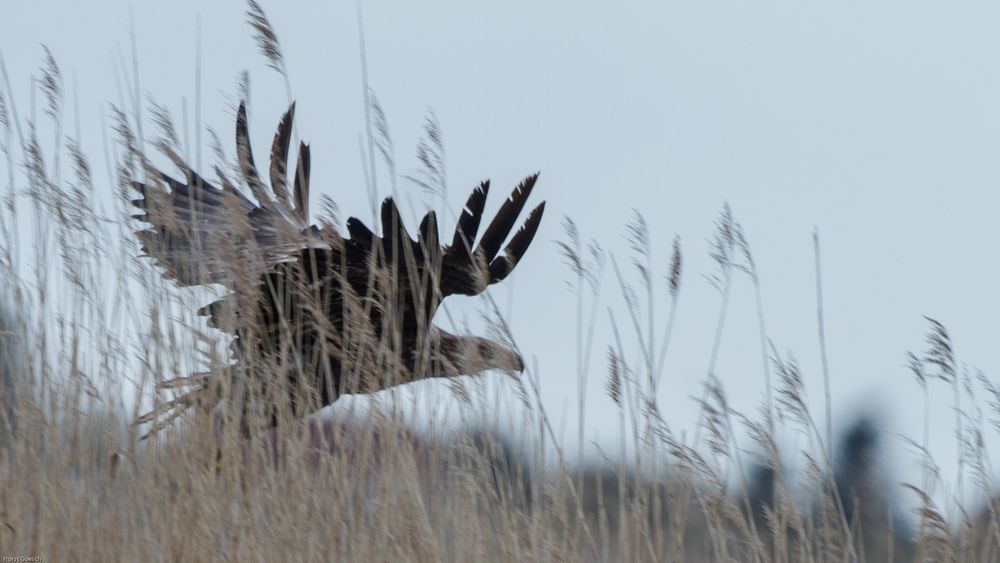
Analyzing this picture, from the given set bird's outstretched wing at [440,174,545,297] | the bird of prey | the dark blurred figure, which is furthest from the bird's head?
bird's outstretched wing at [440,174,545,297]

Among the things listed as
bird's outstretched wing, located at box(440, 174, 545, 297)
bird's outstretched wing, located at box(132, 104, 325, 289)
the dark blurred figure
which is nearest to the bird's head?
bird's outstretched wing, located at box(132, 104, 325, 289)

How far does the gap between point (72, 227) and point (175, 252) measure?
0.25 m

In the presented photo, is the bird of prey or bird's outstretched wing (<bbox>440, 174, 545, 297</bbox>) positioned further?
bird's outstretched wing (<bbox>440, 174, 545, 297</bbox>)

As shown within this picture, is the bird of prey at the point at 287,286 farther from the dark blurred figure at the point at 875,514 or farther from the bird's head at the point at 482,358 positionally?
the dark blurred figure at the point at 875,514

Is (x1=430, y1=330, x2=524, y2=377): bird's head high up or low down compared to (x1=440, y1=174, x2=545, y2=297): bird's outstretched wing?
down

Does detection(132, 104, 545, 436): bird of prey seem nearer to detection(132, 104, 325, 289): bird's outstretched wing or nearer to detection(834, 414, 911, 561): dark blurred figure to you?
detection(132, 104, 325, 289): bird's outstretched wing

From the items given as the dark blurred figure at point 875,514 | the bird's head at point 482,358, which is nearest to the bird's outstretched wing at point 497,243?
the bird's head at point 482,358

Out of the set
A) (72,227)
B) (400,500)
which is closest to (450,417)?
(400,500)

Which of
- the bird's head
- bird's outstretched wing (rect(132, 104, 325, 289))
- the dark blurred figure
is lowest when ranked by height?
the dark blurred figure

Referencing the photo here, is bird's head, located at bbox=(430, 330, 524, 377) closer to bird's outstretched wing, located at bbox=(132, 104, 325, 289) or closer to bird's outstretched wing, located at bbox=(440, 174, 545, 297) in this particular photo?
bird's outstretched wing, located at bbox=(132, 104, 325, 289)

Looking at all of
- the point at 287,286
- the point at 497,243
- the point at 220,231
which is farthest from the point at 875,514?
the point at 220,231

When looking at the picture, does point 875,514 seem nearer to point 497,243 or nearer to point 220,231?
point 497,243

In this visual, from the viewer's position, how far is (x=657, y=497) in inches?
96.1

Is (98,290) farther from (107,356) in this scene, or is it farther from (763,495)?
(763,495)
